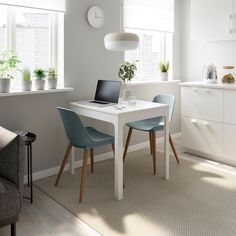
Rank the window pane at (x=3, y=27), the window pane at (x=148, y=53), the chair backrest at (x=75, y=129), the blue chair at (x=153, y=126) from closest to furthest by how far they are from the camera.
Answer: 1. the chair backrest at (x=75, y=129)
2. the window pane at (x=3, y=27)
3. the blue chair at (x=153, y=126)
4. the window pane at (x=148, y=53)

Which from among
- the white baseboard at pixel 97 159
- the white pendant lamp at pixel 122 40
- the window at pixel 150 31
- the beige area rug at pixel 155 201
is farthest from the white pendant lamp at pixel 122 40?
the white baseboard at pixel 97 159

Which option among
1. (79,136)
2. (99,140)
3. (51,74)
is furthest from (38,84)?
(99,140)

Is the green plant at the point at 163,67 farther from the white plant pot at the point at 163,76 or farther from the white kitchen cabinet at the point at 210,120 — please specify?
the white kitchen cabinet at the point at 210,120

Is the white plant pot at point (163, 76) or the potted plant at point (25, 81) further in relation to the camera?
the white plant pot at point (163, 76)

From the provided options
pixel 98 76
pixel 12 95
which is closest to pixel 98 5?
pixel 98 76

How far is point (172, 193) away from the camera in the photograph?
10.0ft

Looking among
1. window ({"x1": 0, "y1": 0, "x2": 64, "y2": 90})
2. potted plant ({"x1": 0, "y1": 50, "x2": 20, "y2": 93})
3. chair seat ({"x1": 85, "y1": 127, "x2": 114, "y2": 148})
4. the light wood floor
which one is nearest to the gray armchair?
the light wood floor

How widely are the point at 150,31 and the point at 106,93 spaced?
1.53 metres

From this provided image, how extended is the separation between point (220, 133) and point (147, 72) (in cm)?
138

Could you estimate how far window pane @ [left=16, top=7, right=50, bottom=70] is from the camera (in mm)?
3307

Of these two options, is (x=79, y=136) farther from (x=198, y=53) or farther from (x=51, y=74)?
(x=198, y=53)

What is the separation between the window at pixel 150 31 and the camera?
4.16 m

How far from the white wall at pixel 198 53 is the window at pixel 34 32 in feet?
6.91

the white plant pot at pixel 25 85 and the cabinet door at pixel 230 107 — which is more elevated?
the white plant pot at pixel 25 85
